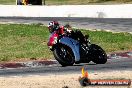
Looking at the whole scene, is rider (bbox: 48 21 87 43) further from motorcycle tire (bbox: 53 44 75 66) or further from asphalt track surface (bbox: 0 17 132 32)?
asphalt track surface (bbox: 0 17 132 32)

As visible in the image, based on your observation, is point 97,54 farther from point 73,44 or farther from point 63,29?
point 63,29

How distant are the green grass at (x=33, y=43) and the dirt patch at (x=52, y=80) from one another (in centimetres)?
394

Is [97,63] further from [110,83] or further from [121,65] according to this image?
[110,83]

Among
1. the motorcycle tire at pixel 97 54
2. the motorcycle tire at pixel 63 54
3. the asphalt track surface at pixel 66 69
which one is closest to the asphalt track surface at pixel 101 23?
the asphalt track surface at pixel 66 69

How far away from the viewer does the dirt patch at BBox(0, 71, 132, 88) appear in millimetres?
12242

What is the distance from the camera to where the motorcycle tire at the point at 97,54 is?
15322 mm

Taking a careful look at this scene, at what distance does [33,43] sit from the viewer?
2238 cm

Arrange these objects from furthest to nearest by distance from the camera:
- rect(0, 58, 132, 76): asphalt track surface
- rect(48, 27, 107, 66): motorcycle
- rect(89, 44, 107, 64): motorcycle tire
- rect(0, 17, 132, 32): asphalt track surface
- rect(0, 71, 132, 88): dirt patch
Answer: rect(0, 17, 132, 32): asphalt track surface, rect(89, 44, 107, 64): motorcycle tire, rect(48, 27, 107, 66): motorcycle, rect(0, 58, 132, 76): asphalt track surface, rect(0, 71, 132, 88): dirt patch

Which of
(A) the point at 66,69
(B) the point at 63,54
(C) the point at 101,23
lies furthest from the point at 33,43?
(C) the point at 101,23

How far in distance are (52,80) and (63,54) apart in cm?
211

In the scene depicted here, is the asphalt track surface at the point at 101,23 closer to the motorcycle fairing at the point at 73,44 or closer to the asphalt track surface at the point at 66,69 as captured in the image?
the asphalt track surface at the point at 66,69

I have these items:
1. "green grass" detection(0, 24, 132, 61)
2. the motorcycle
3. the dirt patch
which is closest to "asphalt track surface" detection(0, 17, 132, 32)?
"green grass" detection(0, 24, 132, 61)

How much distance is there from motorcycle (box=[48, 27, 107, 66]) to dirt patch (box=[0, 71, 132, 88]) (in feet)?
3.76

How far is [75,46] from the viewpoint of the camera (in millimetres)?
15070
